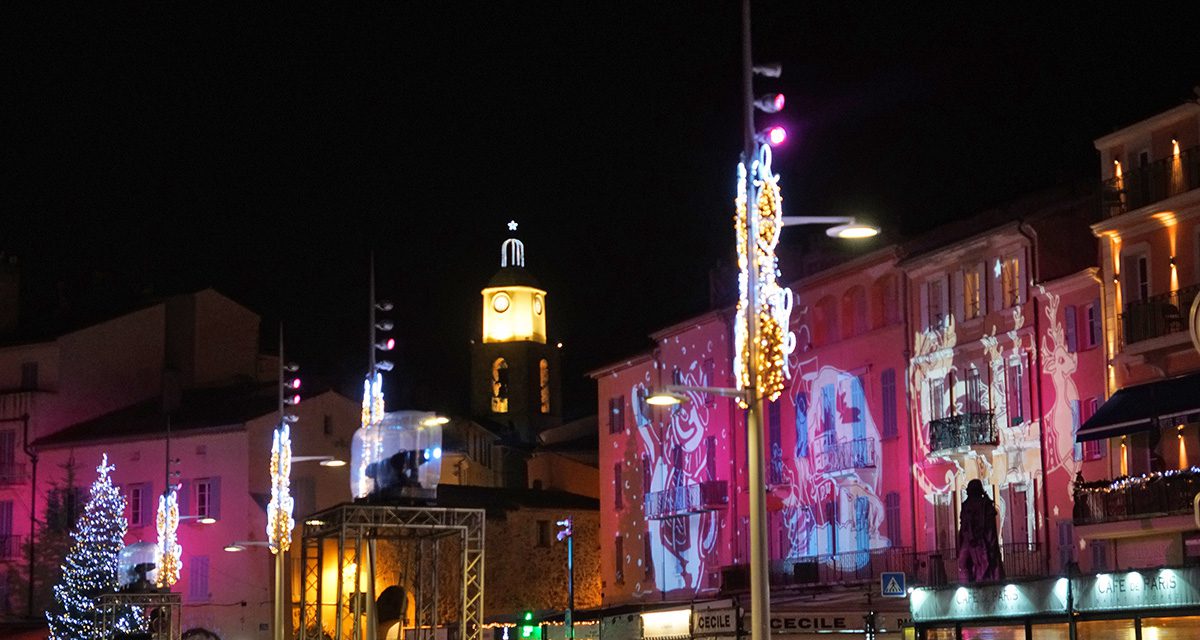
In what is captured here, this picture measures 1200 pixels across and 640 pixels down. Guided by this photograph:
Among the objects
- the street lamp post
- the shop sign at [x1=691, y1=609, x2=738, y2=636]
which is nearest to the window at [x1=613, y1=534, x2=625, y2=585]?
the street lamp post

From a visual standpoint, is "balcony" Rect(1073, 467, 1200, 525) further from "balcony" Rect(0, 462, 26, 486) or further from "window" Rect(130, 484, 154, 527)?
"balcony" Rect(0, 462, 26, 486)

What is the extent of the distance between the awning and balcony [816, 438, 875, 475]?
1135cm

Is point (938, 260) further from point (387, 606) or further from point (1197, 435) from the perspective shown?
point (387, 606)

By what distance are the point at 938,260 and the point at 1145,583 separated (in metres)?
24.9

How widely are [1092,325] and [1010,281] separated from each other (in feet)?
10.9

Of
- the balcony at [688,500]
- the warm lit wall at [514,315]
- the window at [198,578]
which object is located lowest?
the window at [198,578]

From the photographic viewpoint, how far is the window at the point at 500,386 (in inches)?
4055

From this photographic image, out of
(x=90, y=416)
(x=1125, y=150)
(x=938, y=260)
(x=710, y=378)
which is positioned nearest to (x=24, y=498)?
(x=90, y=416)

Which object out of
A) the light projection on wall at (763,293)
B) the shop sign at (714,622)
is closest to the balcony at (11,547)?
the shop sign at (714,622)

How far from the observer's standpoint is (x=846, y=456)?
174 ft

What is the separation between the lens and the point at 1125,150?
42.1 metres

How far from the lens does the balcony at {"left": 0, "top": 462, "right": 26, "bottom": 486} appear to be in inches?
2977

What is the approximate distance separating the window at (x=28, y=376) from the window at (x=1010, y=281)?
45.3 metres

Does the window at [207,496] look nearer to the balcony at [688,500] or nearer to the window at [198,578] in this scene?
the window at [198,578]
